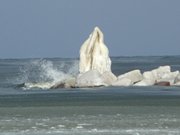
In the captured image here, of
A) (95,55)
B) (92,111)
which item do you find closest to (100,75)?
(95,55)

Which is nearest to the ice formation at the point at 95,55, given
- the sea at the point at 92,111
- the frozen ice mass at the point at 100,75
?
the frozen ice mass at the point at 100,75

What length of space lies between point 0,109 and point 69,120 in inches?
320

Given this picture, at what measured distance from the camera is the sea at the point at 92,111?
33375mm

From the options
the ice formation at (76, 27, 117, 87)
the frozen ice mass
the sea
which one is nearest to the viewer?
the sea

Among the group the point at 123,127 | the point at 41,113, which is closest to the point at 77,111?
the point at 41,113

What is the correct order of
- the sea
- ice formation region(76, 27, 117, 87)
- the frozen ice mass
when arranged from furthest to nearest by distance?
ice formation region(76, 27, 117, 87)
the frozen ice mass
the sea

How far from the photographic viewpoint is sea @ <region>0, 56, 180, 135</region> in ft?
109

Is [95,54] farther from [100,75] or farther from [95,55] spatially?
[100,75]

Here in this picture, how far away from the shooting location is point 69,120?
122ft

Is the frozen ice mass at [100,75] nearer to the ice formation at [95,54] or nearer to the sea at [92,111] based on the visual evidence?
the ice formation at [95,54]

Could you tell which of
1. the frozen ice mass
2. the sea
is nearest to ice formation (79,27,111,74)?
the frozen ice mass

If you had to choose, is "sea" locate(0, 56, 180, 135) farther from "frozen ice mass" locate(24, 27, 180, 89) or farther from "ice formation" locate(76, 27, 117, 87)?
A: "ice formation" locate(76, 27, 117, 87)

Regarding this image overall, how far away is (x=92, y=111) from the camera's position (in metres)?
42.3

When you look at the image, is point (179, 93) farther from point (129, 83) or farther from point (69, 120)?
point (69, 120)
